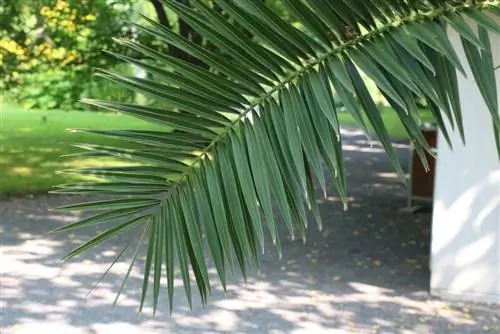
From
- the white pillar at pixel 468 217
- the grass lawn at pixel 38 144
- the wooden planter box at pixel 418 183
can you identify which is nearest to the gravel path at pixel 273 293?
the white pillar at pixel 468 217

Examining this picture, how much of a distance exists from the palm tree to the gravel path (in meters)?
3.30

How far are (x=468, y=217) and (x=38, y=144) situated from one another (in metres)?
12.0

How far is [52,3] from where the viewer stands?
11.0m

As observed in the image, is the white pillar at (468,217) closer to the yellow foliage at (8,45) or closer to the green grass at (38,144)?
the green grass at (38,144)

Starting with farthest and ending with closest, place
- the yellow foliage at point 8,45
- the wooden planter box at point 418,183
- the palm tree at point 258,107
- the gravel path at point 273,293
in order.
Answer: the yellow foliage at point 8,45, the wooden planter box at point 418,183, the gravel path at point 273,293, the palm tree at point 258,107

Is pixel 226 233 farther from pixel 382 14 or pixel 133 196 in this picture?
pixel 382 14

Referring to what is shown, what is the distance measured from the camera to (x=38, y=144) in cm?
1608

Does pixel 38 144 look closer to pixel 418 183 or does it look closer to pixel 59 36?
pixel 59 36

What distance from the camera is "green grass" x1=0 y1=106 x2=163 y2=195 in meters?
11.7

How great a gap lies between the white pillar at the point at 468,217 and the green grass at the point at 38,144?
364cm

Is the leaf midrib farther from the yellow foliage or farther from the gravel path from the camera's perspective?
the yellow foliage

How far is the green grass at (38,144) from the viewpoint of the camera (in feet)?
38.3

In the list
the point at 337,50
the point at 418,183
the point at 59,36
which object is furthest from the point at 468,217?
the point at 59,36

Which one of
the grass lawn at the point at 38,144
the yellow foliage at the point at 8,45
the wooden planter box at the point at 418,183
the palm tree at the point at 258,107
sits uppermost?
the yellow foliage at the point at 8,45
